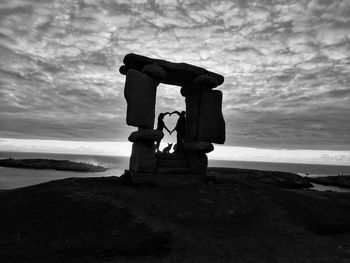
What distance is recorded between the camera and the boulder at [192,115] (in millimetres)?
13352

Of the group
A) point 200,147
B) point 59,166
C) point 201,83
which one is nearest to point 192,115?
point 201,83

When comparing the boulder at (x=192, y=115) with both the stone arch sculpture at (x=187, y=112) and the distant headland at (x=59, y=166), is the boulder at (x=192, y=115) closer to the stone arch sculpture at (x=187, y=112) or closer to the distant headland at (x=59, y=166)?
the stone arch sculpture at (x=187, y=112)

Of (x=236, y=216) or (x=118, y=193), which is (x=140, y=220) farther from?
(x=236, y=216)

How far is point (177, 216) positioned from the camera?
8734 mm

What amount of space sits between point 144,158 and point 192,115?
3531mm

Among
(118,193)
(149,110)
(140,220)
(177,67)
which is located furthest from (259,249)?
(177,67)

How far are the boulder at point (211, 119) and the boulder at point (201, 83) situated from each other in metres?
0.28

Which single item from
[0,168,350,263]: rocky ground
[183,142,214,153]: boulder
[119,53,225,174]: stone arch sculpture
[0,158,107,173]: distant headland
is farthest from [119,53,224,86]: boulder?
[0,158,107,173]: distant headland

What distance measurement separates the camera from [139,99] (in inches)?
449

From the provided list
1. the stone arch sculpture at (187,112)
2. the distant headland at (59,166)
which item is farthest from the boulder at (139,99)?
the distant headland at (59,166)

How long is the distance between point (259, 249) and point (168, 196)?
381 centimetres

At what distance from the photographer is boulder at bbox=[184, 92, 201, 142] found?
43.8 ft

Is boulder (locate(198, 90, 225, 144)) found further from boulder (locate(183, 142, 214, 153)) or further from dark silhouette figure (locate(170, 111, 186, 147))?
dark silhouette figure (locate(170, 111, 186, 147))

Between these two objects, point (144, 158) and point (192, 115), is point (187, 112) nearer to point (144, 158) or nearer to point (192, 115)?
point (192, 115)
